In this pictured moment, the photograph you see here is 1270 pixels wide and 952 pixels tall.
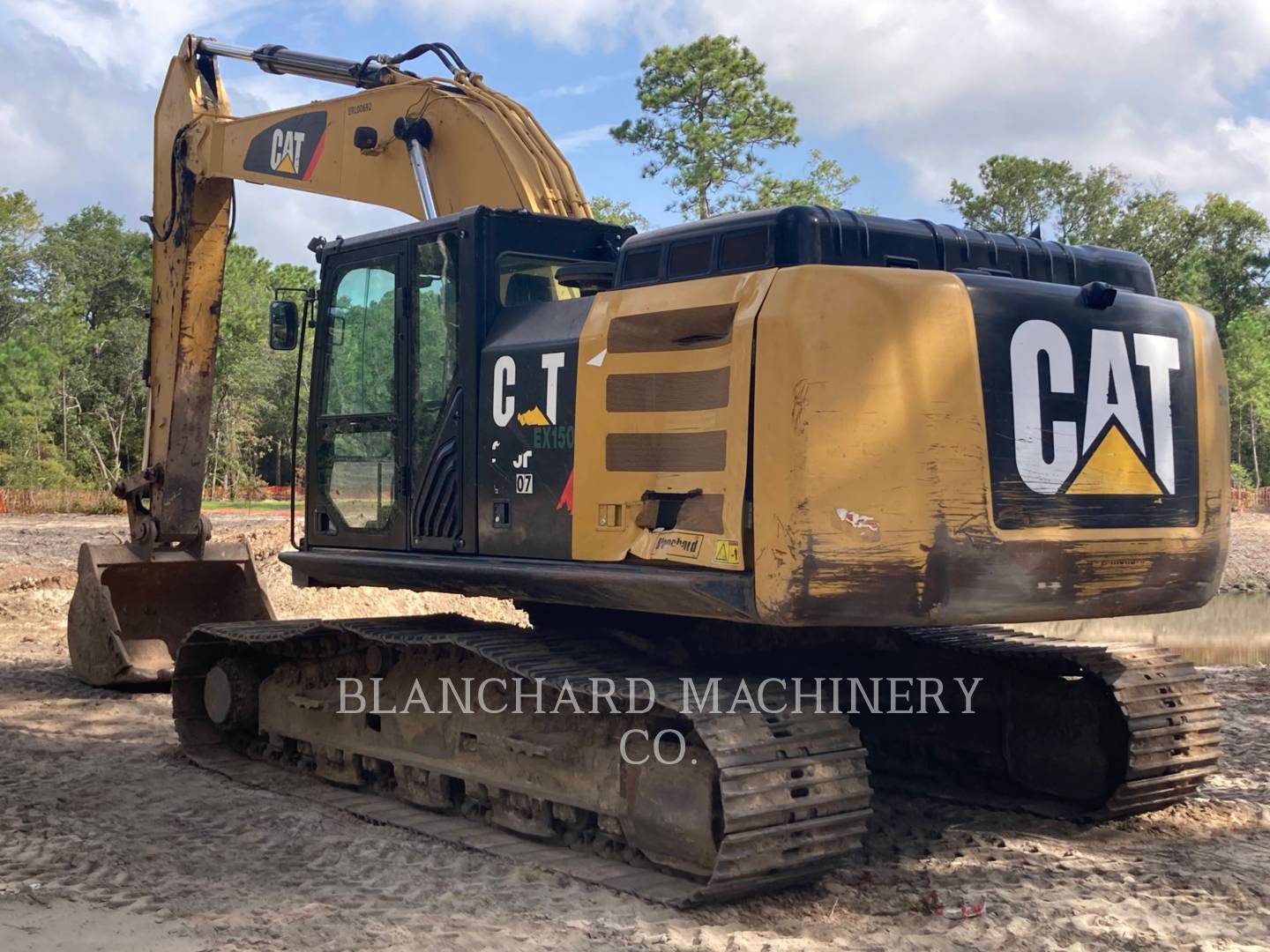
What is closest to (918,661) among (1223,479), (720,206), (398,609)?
(1223,479)

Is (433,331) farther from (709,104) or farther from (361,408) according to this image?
(709,104)

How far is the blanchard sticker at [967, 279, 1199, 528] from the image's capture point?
5020 mm

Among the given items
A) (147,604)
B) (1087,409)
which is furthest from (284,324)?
(1087,409)

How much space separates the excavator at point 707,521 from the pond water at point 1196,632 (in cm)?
728

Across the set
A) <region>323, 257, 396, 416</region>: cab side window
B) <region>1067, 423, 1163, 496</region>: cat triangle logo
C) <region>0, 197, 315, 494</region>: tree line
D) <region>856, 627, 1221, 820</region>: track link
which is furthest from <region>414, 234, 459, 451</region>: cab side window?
<region>0, 197, 315, 494</region>: tree line

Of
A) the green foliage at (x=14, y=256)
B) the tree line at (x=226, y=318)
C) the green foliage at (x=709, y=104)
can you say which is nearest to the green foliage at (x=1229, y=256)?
the tree line at (x=226, y=318)

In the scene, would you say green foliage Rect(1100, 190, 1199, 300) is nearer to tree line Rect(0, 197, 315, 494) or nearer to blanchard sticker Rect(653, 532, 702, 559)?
tree line Rect(0, 197, 315, 494)

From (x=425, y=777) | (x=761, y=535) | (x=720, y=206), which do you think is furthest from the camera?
(x=720, y=206)

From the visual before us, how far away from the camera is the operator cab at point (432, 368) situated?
19.6 feet

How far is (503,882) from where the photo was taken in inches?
213

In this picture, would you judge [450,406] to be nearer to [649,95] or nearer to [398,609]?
[398,609]

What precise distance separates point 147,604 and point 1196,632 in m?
13.7

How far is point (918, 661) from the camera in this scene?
6.88 meters

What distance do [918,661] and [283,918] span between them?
11.3 ft
